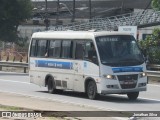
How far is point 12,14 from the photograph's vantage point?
50.5 metres

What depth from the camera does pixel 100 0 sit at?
90875mm

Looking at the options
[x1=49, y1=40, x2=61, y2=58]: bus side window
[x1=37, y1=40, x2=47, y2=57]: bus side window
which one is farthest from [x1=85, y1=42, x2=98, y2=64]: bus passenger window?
[x1=37, y1=40, x2=47, y2=57]: bus side window

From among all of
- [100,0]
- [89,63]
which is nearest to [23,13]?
[89,63]

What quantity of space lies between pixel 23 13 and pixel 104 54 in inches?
1269

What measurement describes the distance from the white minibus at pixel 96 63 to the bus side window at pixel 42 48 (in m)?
0.41

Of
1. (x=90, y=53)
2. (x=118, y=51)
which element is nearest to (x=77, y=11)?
(x=90, y=53)

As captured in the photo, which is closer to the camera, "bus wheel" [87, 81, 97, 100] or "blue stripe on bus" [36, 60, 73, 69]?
"bus wheel" [87, 81, 97, 100]

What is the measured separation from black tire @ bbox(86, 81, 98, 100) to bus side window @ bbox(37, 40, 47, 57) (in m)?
3.63

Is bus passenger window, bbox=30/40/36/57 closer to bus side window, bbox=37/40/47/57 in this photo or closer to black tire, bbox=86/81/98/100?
bus side window, bbox=37/40/47/57

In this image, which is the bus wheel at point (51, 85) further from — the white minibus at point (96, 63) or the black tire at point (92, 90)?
the black tire at point (92, 90)

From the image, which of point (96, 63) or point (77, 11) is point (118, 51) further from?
point (77, 11)

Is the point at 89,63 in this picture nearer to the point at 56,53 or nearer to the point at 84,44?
the point at 84,44

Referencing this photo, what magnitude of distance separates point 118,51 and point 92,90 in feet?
5.19

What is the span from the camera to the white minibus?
61.2 feet
